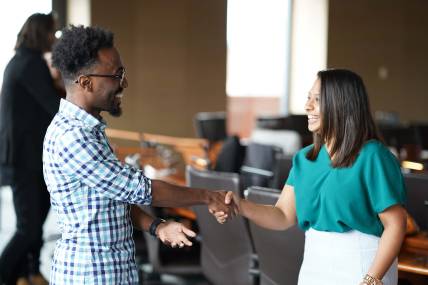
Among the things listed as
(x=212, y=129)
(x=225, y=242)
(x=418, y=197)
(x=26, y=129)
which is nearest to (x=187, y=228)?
(x=418, y=197)

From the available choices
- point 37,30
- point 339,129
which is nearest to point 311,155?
point 339,129

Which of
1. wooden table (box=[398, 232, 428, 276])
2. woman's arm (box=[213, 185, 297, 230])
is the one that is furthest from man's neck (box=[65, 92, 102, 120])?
wooden table (box=[398, 232, 428, 276])

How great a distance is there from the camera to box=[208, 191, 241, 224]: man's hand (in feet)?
7.48

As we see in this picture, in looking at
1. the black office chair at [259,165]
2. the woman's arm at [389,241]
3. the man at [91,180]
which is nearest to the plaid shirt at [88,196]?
the man at [91,180]

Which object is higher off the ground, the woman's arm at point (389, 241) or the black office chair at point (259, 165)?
the woman's arm at point (389, 241)

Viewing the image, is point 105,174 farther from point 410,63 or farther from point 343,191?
point 410,63

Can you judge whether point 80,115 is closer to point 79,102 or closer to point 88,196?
point 79,102

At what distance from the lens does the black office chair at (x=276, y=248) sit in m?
2.99

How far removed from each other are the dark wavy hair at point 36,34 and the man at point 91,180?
2369mm

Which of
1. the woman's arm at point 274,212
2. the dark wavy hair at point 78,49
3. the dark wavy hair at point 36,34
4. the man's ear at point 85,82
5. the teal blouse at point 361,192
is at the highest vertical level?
the dark wavy hair at point 36,34

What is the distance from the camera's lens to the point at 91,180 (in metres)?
1.90

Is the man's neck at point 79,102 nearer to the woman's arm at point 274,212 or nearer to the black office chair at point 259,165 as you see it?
the woman's arm at point 274,212

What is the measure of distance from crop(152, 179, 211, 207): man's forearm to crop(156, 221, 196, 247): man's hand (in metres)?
0.08

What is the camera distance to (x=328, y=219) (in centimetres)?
223
